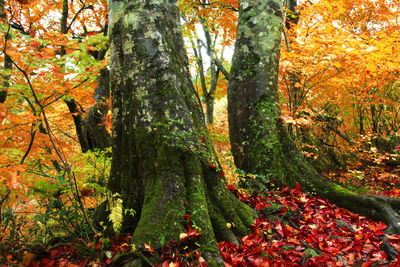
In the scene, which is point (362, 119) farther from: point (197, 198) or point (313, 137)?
point (197, 198)

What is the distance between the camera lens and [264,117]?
3.96 metres

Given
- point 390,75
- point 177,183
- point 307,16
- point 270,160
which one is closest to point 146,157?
point 177,183

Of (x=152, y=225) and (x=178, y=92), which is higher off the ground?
(x=178, y=92)

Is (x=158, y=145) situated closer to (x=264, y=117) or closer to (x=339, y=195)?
(x=264, y=117)

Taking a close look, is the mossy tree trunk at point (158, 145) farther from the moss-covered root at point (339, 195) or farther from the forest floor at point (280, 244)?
the moss-covered root at point (339, 195)

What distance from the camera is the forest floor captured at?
6.53 feet

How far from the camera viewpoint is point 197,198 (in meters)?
2.26

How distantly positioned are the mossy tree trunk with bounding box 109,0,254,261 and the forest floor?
133 mm

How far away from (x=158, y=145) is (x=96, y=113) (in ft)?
15.7

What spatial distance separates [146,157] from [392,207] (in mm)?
3048

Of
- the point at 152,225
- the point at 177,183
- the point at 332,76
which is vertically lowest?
the point at 152,225

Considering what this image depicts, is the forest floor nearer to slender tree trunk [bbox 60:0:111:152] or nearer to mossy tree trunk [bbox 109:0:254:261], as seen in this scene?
mossy tree trunk [bbox 109:0:254:261]

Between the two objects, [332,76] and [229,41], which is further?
[229,41]

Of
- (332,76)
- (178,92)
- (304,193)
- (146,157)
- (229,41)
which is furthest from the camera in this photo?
(229,41)
